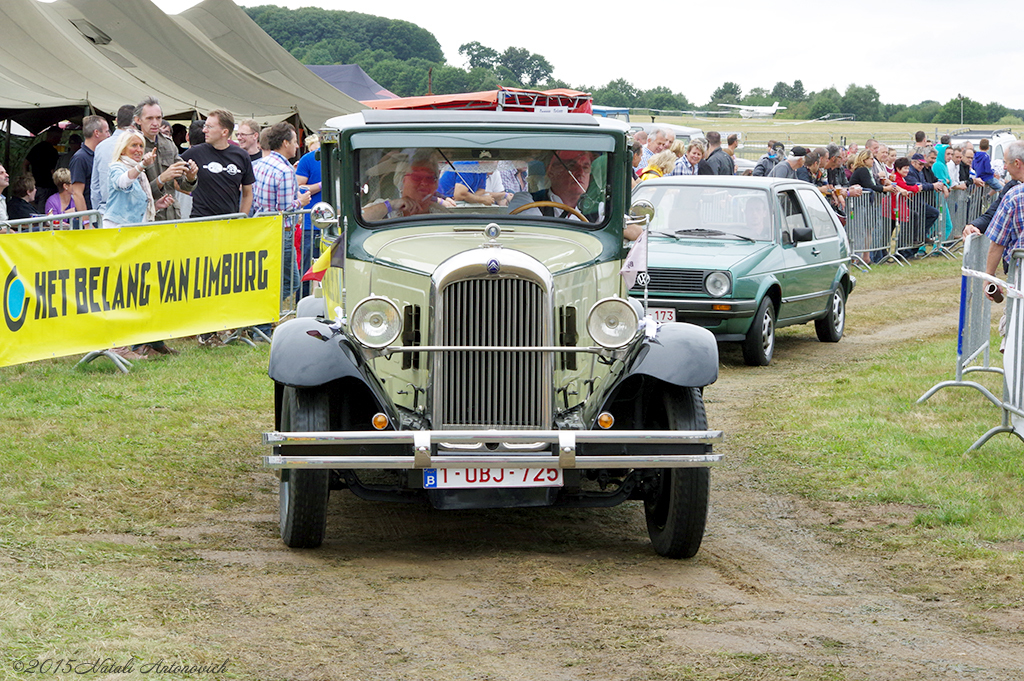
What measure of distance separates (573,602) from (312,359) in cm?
170

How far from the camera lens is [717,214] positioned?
41.9 ft

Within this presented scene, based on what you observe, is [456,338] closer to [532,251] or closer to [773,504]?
[532,251]

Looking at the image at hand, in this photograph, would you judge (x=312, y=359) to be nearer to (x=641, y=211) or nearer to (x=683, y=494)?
(x=683, y=494)

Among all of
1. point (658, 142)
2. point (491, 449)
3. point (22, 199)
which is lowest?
point (491, 449)

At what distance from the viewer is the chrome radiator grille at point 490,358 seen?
5.77m


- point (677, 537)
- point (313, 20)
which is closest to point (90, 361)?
point (677, 537)

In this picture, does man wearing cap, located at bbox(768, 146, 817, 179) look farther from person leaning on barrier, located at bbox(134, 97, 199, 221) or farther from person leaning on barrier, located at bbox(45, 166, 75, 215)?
person leaning on barrier, located at bbox(45, 166, 75, 215)

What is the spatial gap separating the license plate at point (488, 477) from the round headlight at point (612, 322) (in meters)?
0.69

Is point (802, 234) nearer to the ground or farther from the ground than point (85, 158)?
nearer to the ground

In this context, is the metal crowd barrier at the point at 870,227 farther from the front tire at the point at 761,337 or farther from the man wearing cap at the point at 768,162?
the front tire at the point at 761,337

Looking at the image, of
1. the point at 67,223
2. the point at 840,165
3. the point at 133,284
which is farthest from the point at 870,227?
the point at 67,223

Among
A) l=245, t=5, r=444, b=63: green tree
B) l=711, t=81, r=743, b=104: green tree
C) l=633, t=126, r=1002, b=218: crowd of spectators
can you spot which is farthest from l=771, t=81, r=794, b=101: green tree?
l=633, t=126, r=1002, b=218: crowd of spectators

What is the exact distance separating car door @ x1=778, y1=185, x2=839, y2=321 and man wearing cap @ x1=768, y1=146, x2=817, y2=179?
370cm

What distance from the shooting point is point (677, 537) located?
19.2ft
